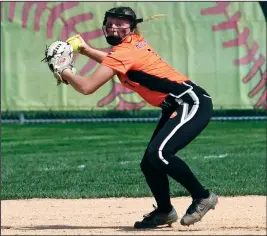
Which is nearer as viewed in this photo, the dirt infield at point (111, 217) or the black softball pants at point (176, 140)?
the black softball pants at point (176, 140)

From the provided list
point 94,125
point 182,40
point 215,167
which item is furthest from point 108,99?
point 215,167

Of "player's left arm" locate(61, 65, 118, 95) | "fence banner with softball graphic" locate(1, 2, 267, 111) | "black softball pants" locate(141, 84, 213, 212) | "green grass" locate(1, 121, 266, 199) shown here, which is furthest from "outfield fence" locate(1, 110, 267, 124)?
"player's left arm" locate(61, 65, 118, 95)

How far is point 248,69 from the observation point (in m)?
19.0

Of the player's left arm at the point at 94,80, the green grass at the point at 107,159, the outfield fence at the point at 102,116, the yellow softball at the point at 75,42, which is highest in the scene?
the yellow softball at the point at 75,42

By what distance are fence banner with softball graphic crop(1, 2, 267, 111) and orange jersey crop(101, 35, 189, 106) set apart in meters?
11.5

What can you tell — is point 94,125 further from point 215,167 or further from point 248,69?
point 215,167

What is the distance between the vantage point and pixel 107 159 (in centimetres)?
1358

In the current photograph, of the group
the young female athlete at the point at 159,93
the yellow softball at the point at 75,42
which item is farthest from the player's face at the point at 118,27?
the yellow softball at the point at 75,42

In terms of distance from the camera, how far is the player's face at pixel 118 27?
23.9 ft

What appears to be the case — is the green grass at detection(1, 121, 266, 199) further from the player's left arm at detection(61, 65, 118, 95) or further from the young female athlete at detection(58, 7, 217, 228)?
the player's left arm at detection(61, 65, 118, 95)

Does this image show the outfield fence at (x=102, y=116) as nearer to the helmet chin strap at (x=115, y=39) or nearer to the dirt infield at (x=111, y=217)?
the dirt infield at (x=111, y=217)

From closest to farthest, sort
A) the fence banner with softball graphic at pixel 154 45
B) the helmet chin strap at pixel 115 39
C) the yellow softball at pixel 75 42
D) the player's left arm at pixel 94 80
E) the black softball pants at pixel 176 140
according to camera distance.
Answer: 1. the player's left arm at pixel 94 80
2. the black softball pants at pixel 176 140
3. the helmet chin strap at pixel 115 39
4. the yellow softball at pixel 75 42
5. the fence banner with softball graphic at pixel 154 45

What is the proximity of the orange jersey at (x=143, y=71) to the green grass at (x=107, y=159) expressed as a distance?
309cm

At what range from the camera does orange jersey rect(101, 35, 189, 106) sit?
7.01 meters
